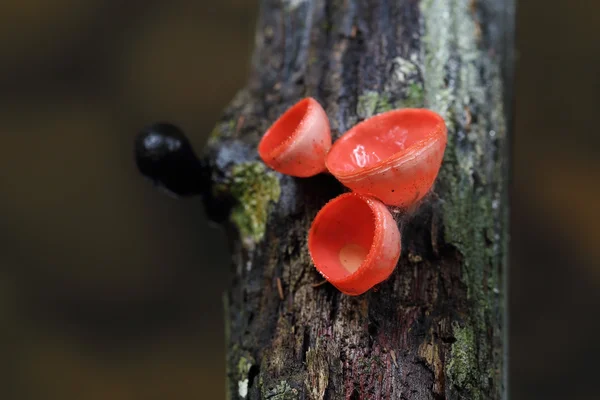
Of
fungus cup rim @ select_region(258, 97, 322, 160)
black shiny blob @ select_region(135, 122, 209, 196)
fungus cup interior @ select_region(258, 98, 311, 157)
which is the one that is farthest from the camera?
black shiny blob @ select_region(135, 122, 209, 196)

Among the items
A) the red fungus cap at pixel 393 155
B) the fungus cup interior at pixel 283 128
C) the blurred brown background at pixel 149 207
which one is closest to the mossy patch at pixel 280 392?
the red fungus cap at pixel 393 155

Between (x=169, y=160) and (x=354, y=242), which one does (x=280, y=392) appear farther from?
(x=169, y=160)

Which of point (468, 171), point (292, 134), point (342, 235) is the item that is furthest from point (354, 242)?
point (468, 171)

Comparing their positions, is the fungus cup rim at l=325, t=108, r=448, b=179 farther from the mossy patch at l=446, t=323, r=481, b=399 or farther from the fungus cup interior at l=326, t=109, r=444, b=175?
the mossy patch at l=446, t=323, r=481, b=399

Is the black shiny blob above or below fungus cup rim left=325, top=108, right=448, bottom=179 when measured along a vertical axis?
below

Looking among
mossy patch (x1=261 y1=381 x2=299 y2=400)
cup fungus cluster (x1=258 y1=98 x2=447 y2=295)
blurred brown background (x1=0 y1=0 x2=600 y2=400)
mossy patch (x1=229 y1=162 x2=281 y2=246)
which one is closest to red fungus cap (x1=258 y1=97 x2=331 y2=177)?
cup fungus cluster (x1=258 y1=98 x2=447 y2=295)

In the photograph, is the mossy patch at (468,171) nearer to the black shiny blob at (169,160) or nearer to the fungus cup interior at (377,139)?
the fungus cup interior at (377,139)
